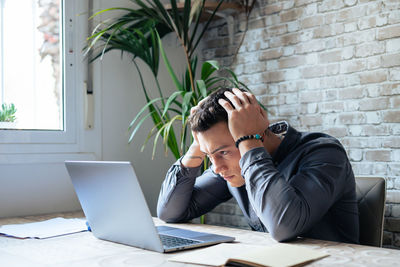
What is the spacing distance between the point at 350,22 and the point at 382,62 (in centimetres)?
30

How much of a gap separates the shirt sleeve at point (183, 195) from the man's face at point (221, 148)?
0.92 feet

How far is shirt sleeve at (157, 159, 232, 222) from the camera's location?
182 centimetres

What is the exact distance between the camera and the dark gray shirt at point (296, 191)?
1.34 metres

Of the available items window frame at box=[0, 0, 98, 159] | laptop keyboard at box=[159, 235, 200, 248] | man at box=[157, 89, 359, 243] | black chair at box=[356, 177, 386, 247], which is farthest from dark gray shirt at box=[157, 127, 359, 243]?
window frame at box=[0, 0, 98, 159]

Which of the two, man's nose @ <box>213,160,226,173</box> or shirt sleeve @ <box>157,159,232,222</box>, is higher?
man's nose @ <box>213,160,226,173</box>

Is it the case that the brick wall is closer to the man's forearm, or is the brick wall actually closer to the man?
the man

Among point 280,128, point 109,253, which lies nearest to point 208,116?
point 280,128

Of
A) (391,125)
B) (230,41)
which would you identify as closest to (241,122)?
(391,125)

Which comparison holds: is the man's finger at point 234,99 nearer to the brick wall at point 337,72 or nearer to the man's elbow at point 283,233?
the man's elbow at point 283,233

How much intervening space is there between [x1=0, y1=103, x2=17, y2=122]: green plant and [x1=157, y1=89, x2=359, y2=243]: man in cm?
102

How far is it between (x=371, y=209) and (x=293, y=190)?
469mm

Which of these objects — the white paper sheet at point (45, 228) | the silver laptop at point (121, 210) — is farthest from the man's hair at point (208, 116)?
the white paper sheet at point (45, 228)

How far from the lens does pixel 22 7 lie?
2.46 m

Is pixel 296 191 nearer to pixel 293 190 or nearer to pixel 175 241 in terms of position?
pixel 293 190
